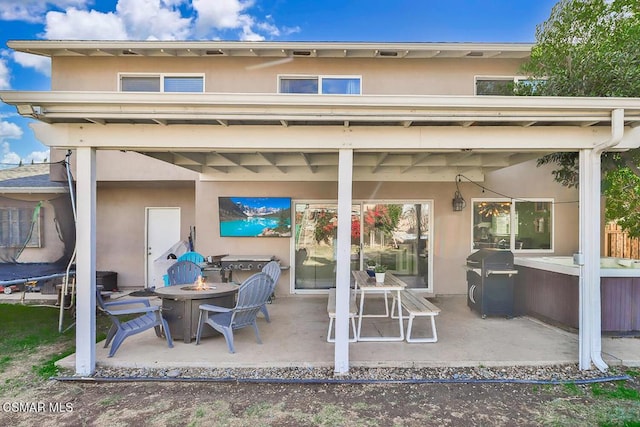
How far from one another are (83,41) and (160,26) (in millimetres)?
3629

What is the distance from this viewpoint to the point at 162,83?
7953mm

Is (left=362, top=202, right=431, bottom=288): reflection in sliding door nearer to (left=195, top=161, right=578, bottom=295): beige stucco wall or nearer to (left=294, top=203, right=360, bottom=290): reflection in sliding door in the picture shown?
(left=195, top=161, right=578, bottom=295): beige stucco wall

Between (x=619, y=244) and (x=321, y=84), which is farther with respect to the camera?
(x=619, y=244)

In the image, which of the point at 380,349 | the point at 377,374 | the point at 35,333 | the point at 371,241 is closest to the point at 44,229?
the point at 35,333

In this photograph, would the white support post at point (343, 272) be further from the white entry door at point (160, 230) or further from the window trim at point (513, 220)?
the white entry door at point (160, 230)

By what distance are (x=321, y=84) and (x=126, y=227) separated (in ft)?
19.6

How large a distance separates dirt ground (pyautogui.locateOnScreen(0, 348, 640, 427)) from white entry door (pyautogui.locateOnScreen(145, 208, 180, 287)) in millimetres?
5555

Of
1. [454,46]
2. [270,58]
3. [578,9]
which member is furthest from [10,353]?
[578,9]

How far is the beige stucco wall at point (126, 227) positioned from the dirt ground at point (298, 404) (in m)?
5.59

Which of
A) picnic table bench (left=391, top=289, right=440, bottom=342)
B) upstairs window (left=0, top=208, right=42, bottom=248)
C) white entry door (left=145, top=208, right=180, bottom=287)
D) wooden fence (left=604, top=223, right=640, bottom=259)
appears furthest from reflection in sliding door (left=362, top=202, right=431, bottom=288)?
upstairs window (left=0, top=208, right=42, bottom=248)

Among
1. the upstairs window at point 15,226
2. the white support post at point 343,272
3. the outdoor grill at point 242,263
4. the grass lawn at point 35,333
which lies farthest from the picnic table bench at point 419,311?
the upstairs window at point 15,226

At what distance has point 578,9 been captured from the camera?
5637 mm

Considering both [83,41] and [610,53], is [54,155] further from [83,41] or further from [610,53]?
[610,53]

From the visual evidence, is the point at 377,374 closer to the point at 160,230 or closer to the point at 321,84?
the point at 321,84
